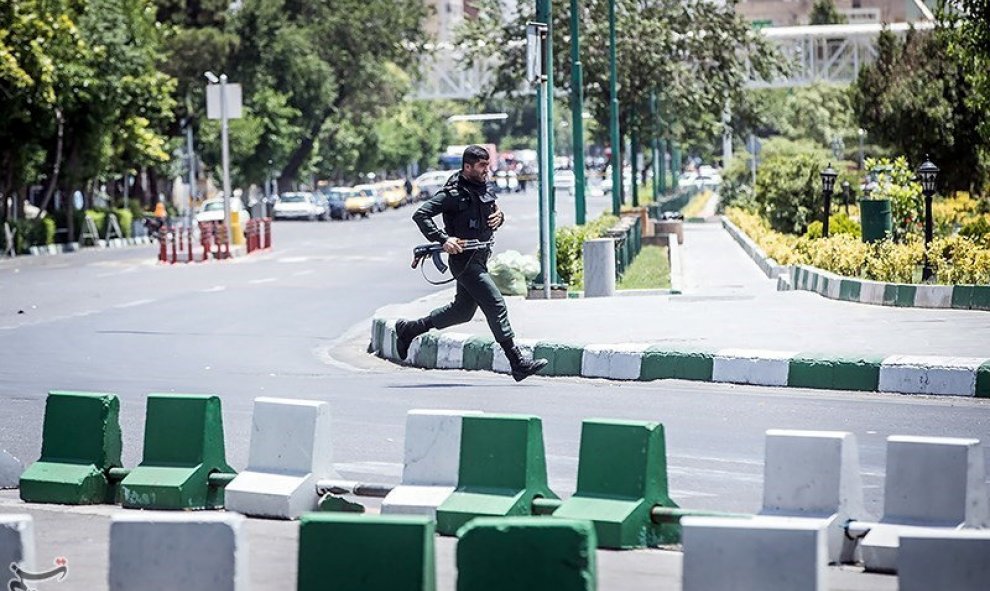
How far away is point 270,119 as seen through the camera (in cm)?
9294

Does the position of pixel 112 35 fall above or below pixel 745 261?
above

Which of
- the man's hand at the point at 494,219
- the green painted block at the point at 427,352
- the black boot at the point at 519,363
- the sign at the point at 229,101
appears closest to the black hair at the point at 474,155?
the man's hand at the point at 494,219

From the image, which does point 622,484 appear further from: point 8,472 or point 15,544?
point 8,472

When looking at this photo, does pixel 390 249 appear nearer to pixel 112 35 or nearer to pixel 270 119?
pixel 112 35

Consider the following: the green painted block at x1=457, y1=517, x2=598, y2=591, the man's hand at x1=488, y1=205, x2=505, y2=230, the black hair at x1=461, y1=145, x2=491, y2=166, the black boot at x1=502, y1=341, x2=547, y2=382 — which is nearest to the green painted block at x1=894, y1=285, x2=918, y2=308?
the black boot at x1=502, y1=341, x2=547, y2=382

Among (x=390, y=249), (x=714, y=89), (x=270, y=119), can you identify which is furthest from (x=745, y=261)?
(x=270, y=119)

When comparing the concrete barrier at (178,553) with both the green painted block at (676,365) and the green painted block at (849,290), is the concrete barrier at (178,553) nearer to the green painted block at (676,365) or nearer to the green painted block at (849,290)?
the green painted block at (676,365)

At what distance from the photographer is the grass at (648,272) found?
30781 millimetres

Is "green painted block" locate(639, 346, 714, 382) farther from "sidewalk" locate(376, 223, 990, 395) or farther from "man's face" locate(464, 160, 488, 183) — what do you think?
"man's face" locate(464, 160, 488, 183)

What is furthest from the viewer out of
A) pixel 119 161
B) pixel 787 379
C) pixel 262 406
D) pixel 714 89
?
pixel 119 161

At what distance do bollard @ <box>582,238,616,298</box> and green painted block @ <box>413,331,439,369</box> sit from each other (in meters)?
7.39

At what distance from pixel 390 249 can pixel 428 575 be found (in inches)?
1814

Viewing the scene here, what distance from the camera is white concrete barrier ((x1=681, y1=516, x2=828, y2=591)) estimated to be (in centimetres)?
639

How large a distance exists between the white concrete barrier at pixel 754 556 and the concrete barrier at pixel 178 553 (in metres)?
1.48
